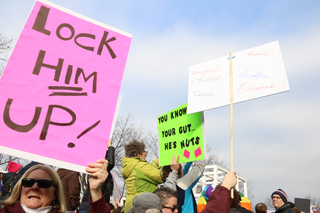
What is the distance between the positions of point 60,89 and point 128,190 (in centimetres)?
278

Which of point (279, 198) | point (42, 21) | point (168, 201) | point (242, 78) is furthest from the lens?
point (279, 198)

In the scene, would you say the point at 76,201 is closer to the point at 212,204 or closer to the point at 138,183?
the point at 138,183

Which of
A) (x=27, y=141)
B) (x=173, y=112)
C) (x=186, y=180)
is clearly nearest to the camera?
(x=27, y=141)

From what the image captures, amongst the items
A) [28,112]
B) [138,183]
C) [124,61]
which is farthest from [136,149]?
[28,112]

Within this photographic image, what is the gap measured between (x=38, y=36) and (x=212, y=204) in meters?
1.96

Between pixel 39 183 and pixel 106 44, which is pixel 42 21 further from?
pixel 39 183

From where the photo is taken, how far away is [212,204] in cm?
243

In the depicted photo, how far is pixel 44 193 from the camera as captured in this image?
7.35 ft

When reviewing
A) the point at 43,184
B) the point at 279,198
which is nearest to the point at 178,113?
the point at 279,198

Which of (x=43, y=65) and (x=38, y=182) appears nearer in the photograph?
(x=38, y=182)

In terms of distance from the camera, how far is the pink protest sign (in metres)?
2.27

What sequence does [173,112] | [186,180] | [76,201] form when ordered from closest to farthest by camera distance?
[186,180], [76,201], [173,112]

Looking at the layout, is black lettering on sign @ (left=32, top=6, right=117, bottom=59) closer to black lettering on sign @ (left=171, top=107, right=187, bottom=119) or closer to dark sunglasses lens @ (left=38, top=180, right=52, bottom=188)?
dark sunglasses lens @ (left=38, top=180, right=52, bottom=188)

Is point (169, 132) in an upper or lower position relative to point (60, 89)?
upper
